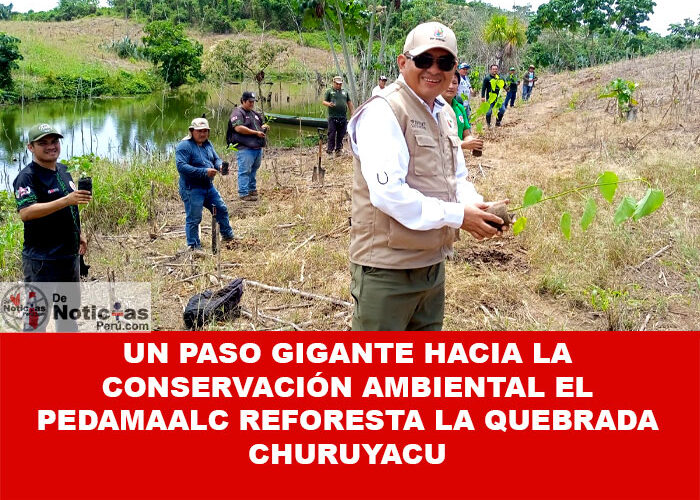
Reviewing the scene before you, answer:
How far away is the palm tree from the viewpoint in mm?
23469

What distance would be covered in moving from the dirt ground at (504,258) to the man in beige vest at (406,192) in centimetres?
181

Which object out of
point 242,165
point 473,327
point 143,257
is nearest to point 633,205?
point 473,327

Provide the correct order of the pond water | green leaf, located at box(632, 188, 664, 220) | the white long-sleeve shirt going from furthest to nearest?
the pond water, green leaf, located at box(632, 188, 664, 220), the white long-sleeve shirt

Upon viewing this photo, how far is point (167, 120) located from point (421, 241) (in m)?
19.2

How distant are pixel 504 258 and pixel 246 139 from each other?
12.5 feet

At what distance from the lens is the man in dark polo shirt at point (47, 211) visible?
3.03 metres

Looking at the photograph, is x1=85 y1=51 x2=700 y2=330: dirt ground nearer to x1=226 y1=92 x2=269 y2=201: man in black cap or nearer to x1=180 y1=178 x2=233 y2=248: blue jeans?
x1=180 y1=178 x2=233 y2=248: blue jeans

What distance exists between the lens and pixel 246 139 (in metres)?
7.20

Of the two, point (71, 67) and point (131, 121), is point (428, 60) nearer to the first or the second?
point (131, 121)

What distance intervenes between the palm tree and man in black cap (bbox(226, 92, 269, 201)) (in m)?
18.6

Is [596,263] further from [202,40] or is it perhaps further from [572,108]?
[202,40]

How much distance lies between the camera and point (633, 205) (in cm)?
212

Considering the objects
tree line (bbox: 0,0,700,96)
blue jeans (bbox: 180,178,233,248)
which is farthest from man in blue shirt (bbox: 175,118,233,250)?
tree line (bbox: 0,0,700,96)

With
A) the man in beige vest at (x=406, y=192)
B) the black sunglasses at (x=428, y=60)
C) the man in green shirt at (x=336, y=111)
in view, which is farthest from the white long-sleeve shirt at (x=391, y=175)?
the man in green shirt at (x=336, y=111)
